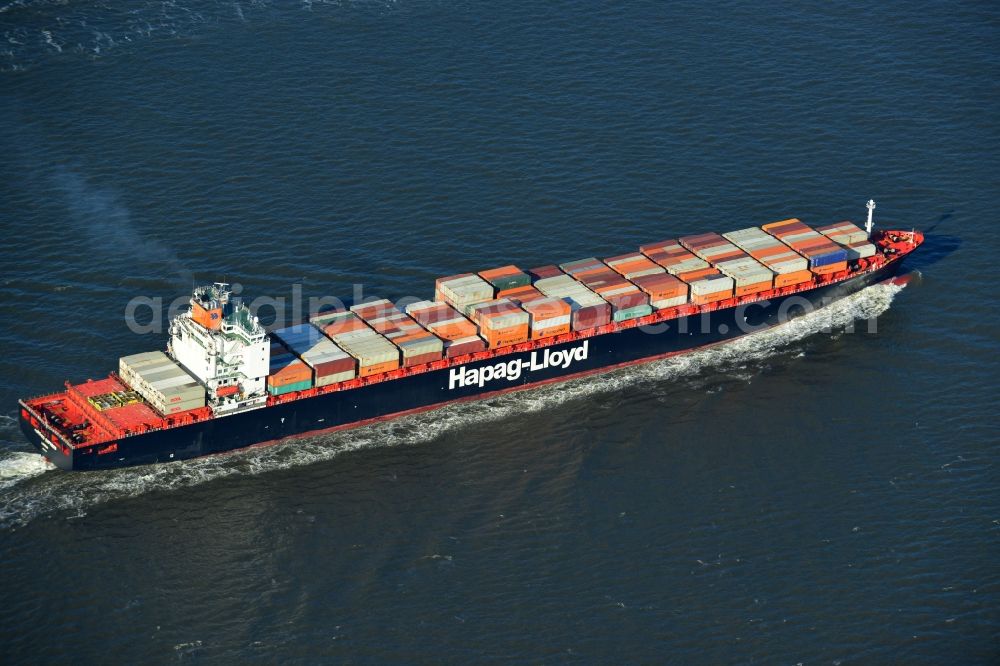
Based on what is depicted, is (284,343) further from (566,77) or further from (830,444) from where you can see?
(566,77)

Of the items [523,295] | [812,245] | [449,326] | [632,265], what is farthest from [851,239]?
[449,326]

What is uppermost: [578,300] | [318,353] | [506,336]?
[578,300]

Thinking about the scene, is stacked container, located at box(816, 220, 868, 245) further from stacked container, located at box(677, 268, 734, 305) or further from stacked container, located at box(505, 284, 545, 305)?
stacked container, located at box(505, 284, 545, 305)

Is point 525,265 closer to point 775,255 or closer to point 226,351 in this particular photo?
point 775,255

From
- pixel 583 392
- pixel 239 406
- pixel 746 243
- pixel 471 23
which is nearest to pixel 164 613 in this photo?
pixel 239 406

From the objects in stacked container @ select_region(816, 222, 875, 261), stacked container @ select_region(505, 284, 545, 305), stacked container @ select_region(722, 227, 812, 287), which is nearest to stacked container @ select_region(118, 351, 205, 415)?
stacked container @ select_region(505, 284, 545, 305)

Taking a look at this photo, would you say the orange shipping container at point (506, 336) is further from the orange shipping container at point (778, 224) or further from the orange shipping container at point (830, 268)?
the orange shipping container at point (830, 268)
